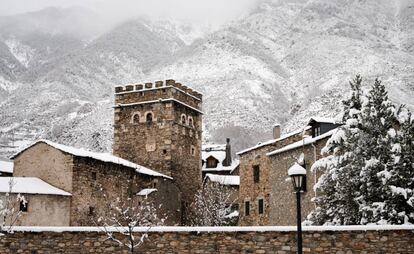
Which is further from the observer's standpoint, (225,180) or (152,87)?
(152,87)

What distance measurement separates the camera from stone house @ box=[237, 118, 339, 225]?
2811 centimetres

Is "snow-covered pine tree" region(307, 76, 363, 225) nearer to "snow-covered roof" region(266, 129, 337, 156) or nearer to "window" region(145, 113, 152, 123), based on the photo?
"snow-covered roof" region(266, 129, 337, 156)

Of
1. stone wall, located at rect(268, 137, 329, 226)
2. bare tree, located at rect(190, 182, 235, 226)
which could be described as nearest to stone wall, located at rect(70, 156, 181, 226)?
bare tree, located at rect(190, 182, 235, 226)

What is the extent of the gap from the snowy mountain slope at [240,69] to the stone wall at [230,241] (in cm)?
6134

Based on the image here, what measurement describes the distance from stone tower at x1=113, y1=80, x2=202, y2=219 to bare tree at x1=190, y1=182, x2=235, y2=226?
63.4 inches

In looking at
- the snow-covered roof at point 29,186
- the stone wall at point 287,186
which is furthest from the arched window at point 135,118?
the stone wall at point 287,186

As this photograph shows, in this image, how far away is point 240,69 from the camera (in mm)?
110625

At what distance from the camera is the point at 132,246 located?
48.6 feet

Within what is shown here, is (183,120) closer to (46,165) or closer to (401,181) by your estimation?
(46,165)

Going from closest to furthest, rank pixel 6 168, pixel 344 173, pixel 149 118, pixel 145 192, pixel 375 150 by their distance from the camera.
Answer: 1. pixel 375 150
2. pixel 344 173
3. pixel 145 192
4. pixel 6 168
5. pixel 149 118

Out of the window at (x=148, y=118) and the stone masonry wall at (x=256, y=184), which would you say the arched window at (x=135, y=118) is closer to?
the window at (x=148, y=118)

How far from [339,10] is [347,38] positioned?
21.4 metres

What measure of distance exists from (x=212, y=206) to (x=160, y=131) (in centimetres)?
841

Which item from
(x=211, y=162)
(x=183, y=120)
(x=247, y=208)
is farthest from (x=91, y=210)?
(x=211, y=162)
